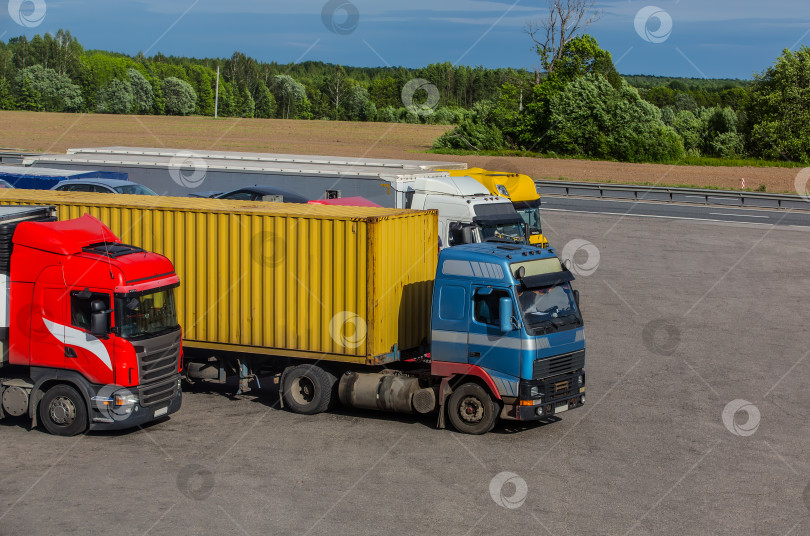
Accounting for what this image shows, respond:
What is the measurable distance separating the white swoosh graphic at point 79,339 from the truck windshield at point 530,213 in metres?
13.4

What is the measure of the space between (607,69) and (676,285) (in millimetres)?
49411

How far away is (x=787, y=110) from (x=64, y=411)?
63.0 metres

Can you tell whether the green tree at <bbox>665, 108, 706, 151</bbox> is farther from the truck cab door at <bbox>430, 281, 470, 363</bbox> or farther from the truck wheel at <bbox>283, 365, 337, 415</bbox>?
the truck wheel at <bbox>283, 365, 337, 415</bbox>

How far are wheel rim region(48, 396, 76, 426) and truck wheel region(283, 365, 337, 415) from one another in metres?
3.22

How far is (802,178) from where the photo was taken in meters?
56.9

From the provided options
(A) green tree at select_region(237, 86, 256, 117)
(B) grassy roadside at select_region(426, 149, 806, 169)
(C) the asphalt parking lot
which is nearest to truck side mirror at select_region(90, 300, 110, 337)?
(C) the asphalt parking lot

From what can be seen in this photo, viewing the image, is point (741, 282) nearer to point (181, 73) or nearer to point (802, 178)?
point (802, 178)

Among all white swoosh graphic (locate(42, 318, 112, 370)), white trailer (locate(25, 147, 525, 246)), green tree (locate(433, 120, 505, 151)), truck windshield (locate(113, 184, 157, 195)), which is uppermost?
green tree (locate(433, 120, 505, 151))

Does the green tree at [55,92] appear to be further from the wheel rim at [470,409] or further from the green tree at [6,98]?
the wheel rim at [470,409]

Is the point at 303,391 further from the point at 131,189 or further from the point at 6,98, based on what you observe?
the point at 6,98

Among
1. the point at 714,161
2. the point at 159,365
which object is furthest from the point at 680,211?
the point at 159,365

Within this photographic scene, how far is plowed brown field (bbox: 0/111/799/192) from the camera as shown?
2299 inches

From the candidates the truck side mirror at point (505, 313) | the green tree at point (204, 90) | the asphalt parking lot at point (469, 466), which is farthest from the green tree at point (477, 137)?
the green tree at point (204, 90)

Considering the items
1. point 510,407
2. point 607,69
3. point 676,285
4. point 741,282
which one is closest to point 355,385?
point 510,407
